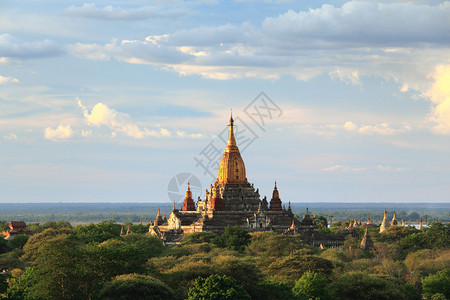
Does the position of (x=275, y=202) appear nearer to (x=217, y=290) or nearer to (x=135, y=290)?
(x=217, y=290)

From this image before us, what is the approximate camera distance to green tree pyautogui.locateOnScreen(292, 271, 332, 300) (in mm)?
69188

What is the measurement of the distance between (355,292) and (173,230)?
186 feet

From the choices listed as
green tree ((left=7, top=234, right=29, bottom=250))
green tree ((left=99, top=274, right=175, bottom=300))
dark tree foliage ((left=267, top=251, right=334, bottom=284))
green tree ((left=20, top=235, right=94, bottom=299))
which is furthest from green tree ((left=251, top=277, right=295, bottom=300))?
green tree ((left=7, top=234, right=29, bottom=250))

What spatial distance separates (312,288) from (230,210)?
60.0m

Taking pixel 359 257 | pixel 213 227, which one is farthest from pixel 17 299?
pixel 213 227

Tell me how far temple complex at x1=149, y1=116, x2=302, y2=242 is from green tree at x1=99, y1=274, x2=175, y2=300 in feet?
194

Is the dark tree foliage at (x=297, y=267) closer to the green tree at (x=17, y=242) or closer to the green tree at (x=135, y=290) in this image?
the green tree at (x=135, y=290)

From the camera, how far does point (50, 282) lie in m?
62.6

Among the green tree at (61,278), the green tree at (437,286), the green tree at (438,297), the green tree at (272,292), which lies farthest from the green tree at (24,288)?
the green tree at (437,286)

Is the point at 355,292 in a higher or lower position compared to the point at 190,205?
lower

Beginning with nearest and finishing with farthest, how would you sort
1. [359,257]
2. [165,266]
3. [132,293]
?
1. [132,293]
2. [165,266]
3. [359,257]

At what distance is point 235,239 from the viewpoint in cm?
10625

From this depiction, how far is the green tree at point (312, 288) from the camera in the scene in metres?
69.2

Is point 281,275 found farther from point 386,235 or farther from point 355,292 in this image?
point 386,235
